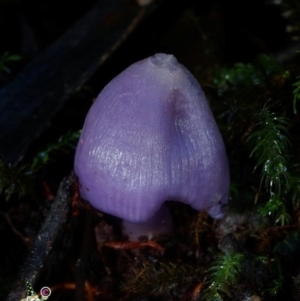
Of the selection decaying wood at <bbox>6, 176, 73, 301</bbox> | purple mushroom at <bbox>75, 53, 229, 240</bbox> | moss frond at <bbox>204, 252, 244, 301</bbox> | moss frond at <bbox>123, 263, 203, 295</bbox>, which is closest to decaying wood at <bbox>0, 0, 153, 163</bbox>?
decaying wood at <bbox>6, 176, 73, 301</bbox>

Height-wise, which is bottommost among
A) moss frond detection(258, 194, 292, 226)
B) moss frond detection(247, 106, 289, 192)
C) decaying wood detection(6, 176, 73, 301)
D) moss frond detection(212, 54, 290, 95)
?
moss frond detection(258, 194, 292, 226)

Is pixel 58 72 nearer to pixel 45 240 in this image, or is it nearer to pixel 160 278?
pixel 45 240

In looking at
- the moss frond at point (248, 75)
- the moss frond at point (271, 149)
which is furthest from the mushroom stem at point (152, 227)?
the moss frond at point (248, 75)

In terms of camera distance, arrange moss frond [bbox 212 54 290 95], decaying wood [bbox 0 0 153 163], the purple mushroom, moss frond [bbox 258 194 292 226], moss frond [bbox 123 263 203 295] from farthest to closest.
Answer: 1. moss frond [bbox 212 54 290 95]
2. decaying wood [bbox 0 0 153 163]
3. moss frond [bbox 258 194 292 226]
4. moss frond [bbox 123 263 203 295]
5. the purple mushroom

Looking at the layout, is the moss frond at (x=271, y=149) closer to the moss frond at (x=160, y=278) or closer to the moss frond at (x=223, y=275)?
the moss frond at (x=223, y=275)

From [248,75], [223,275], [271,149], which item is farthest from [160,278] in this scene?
[248,75]

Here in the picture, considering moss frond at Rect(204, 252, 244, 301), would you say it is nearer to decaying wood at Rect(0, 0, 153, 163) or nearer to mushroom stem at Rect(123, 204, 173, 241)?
mushroom stem at Rect(123, 204, 173, 241)
